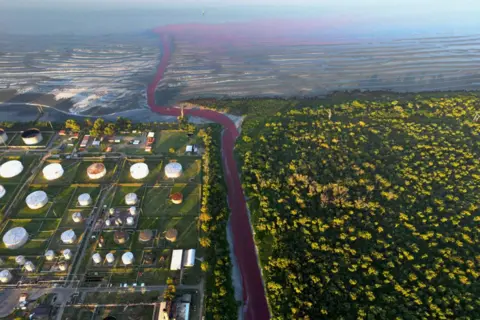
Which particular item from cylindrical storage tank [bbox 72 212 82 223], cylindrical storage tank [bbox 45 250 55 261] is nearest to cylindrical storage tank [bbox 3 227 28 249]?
cylindrical storage tank [bbox 45 250 55 261]

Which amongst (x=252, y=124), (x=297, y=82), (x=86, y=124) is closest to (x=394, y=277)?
(x=252, y=124)

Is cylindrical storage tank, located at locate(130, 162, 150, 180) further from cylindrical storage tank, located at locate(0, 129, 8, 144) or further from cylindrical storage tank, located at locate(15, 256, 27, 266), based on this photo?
cylindrical storage tank, located at locate(0, 129, 8, 144)

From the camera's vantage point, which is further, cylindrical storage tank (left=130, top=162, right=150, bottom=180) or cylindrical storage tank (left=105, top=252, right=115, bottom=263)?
cylindrical storage tank (left=130, top=162, right=150, bottom=180)

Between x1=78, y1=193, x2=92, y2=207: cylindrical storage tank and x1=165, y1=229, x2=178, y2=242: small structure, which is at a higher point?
x1=78, y1=193, x2=92, y2=207: cylindrical storage tank

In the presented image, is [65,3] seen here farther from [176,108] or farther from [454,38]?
[454,38]

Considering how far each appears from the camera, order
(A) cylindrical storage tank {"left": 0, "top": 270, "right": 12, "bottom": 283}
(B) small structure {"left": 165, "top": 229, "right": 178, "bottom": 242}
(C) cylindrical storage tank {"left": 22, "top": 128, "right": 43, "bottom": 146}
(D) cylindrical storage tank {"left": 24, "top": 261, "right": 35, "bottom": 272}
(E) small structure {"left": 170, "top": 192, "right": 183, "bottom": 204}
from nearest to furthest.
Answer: (A) cylindrical storage tank {"left": 0, "top": 270, "right": 12, "bottom": 283}
(D) cylindrical storage tank {"left": 24, "top": 261, "right": 35, "bottom": 272}
(B) small structure {"left": 165, "top": 229, "right": 178, "bottom": 242}
(E) small structure {"left": 170, "top": 192, "right": 183, "bottom": 204}
(C) cylindrical storage tank {"left": 22, "top": 128, "right": 43, "bottom": 146}

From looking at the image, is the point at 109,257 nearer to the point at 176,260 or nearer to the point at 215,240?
the point at 176,260

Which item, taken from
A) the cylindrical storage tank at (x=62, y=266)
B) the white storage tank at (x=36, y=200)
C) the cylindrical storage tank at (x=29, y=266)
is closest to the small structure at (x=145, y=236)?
the cylindrical storage tank at (x=62, y=266)
